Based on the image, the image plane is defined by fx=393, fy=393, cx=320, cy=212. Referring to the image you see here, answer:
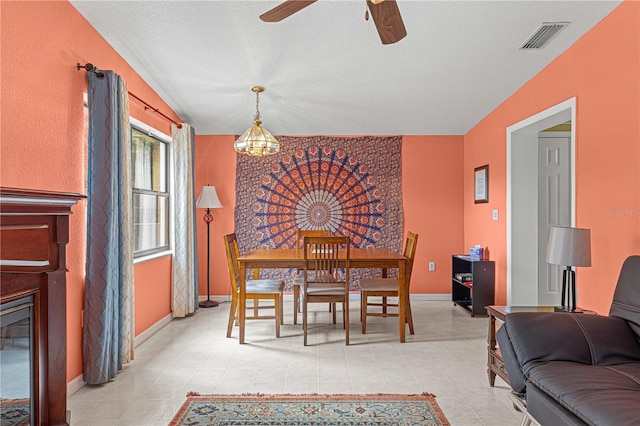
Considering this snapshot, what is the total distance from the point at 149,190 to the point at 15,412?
265 centimetres

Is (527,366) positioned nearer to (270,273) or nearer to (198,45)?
(198,45)

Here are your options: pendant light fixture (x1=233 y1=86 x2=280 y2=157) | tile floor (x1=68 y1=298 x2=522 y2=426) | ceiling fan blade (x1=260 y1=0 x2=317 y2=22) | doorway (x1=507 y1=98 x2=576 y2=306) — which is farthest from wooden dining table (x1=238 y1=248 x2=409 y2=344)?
ceiling fan blade (x1=260 y1=0 x2=317 y2=22)

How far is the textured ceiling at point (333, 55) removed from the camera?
256 cm

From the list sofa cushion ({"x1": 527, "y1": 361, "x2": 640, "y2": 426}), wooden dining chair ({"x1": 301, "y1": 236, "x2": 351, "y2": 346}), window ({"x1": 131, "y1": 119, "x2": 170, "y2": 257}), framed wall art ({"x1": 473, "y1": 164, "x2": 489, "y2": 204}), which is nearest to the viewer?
sofa cushion ({"x1": 527, "y1": 361, "x2": 640, "y2": 426})

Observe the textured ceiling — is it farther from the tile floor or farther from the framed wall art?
the tile floor

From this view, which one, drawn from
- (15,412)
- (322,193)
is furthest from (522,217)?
(15,412)

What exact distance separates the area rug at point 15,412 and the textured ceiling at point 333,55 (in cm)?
227

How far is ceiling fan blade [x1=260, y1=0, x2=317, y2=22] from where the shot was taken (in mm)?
1813

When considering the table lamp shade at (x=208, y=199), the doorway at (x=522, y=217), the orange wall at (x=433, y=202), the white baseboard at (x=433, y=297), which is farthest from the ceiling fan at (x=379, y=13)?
the white baseboard at (x=433, y=297)

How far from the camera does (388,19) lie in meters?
1.94

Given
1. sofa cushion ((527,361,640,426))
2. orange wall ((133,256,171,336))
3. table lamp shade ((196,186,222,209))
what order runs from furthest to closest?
1. table lamp shade ((196,186,222,209))
2. orange wall ((133,256,171,336))
3. sofa cushion ((527,361,640,426))

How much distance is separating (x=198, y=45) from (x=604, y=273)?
3.29 metres

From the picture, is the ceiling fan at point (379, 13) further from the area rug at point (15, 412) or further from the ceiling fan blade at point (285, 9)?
the area rug at point (15, 412)

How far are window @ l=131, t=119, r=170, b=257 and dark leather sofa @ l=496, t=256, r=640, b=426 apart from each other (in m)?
3.22
